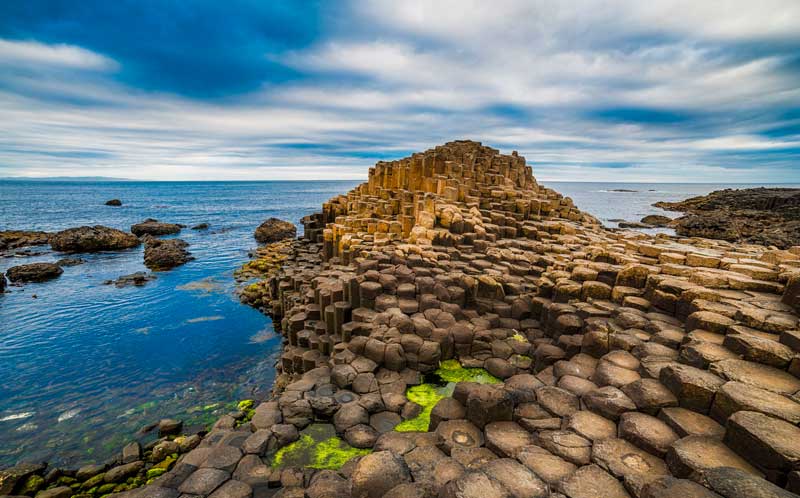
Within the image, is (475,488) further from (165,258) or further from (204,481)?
(165,258)

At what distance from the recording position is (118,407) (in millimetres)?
10719

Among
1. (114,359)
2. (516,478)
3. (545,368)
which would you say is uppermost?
(516,478)

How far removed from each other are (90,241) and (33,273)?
32.9 ft

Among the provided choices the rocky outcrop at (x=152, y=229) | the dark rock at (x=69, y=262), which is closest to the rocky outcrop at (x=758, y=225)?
the dark rock at (x=69, y=262)

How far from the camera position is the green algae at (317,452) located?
5.33 meters

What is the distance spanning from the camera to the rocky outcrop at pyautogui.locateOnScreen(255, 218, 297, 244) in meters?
40.1

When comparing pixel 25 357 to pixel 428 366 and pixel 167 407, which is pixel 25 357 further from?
pixel 428 366

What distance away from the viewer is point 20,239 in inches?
1399

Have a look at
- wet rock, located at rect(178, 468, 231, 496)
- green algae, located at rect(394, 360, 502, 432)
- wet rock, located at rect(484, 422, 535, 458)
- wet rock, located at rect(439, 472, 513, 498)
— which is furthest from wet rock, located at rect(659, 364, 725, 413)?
wet rock, located at rect(178, 468, 231, 496)

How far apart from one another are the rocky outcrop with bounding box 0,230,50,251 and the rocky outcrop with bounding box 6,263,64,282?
45.0 ft

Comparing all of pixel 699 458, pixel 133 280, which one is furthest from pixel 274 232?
pixel 699 458

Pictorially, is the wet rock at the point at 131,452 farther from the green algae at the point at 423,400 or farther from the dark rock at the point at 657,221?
the dark rock at the point at 657,221

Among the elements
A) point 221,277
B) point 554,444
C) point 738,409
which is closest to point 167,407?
point 554,444

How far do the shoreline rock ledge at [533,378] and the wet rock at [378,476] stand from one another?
20 millimetres
